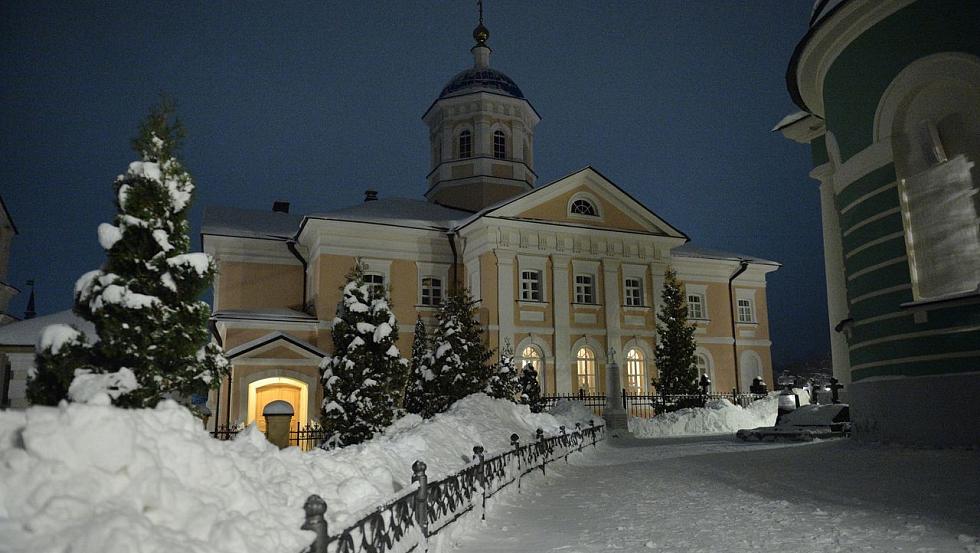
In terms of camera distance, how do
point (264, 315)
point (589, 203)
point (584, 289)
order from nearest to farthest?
point (264, 315), point (584, 289), point (589, 203)

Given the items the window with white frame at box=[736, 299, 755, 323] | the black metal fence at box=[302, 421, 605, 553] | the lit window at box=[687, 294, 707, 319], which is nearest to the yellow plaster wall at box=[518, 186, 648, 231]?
the lit window at box=[687, 294, 707, 319]

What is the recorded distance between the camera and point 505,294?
2948 centimetres

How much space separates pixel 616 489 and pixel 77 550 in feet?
28.8

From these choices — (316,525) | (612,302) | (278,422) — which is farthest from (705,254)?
(316,525)

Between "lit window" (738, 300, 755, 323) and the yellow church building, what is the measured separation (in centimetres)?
377

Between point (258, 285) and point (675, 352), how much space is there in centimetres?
1840

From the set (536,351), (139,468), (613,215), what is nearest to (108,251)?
(139,468)

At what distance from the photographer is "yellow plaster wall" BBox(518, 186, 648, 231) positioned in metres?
30.8

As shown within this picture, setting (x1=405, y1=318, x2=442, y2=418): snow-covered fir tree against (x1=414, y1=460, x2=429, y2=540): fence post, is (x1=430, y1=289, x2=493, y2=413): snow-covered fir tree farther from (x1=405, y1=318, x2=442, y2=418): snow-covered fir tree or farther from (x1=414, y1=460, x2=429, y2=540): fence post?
(x1=414, y1=460, x2=429, y2=540): fence post

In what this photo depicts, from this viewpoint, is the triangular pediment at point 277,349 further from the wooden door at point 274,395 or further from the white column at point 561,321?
the white column at point 561,321

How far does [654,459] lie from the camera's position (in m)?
15.2

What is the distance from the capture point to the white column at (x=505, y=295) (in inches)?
1154

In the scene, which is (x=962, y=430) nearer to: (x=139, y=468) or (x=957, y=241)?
(x=957, y=241)

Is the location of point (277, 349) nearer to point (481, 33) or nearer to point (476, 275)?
point (476, 275)
